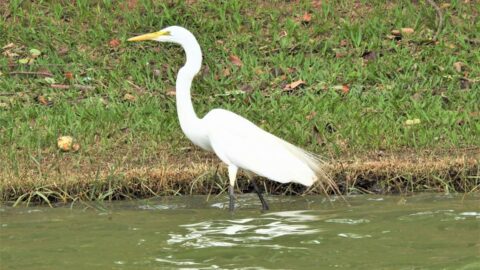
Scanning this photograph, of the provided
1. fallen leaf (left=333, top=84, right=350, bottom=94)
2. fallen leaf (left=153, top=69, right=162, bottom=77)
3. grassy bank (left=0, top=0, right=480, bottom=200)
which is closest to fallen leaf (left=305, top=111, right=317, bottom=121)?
grassy bank (left=0, top=0, right=480, bottom=200)

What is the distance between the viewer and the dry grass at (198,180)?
7.72 m

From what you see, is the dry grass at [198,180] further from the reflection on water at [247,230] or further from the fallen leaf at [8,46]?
the fallen leaf at [8,46]

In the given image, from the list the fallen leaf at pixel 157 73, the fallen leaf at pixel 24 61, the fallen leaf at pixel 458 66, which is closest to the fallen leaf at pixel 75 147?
the fallen leaf at pixel 157 73

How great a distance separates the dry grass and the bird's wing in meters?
0.38

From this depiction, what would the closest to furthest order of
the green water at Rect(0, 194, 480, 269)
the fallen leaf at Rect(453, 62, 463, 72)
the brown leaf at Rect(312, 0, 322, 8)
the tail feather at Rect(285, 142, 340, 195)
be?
the green water at Rect(0, 194, 480, 269), the tail feather at Rect(285, 142, 340, 195), the fallen leaf at Rect(453, 62, 463, 72), the brown leaf at Rect(312, 0, 322, 8)

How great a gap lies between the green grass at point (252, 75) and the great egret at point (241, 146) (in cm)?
86

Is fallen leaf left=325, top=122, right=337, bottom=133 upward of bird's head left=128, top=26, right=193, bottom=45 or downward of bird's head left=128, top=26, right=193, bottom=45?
downward

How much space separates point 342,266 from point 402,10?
21.5ft

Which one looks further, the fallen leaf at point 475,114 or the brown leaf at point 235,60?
the brown leaf at point 235,60

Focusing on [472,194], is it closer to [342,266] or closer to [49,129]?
[342,266]

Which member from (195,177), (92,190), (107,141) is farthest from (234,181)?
(107,141)

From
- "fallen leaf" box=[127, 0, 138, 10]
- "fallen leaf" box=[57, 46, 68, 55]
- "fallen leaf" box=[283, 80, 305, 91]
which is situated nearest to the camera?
"fallen leaf" box=[283, 80, 305, 91]

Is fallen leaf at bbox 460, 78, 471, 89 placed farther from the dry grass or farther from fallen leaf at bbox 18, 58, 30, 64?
fallen leaf at bbox 18, 58, 30, 64

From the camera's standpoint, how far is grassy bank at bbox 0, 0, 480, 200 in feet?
27.3
